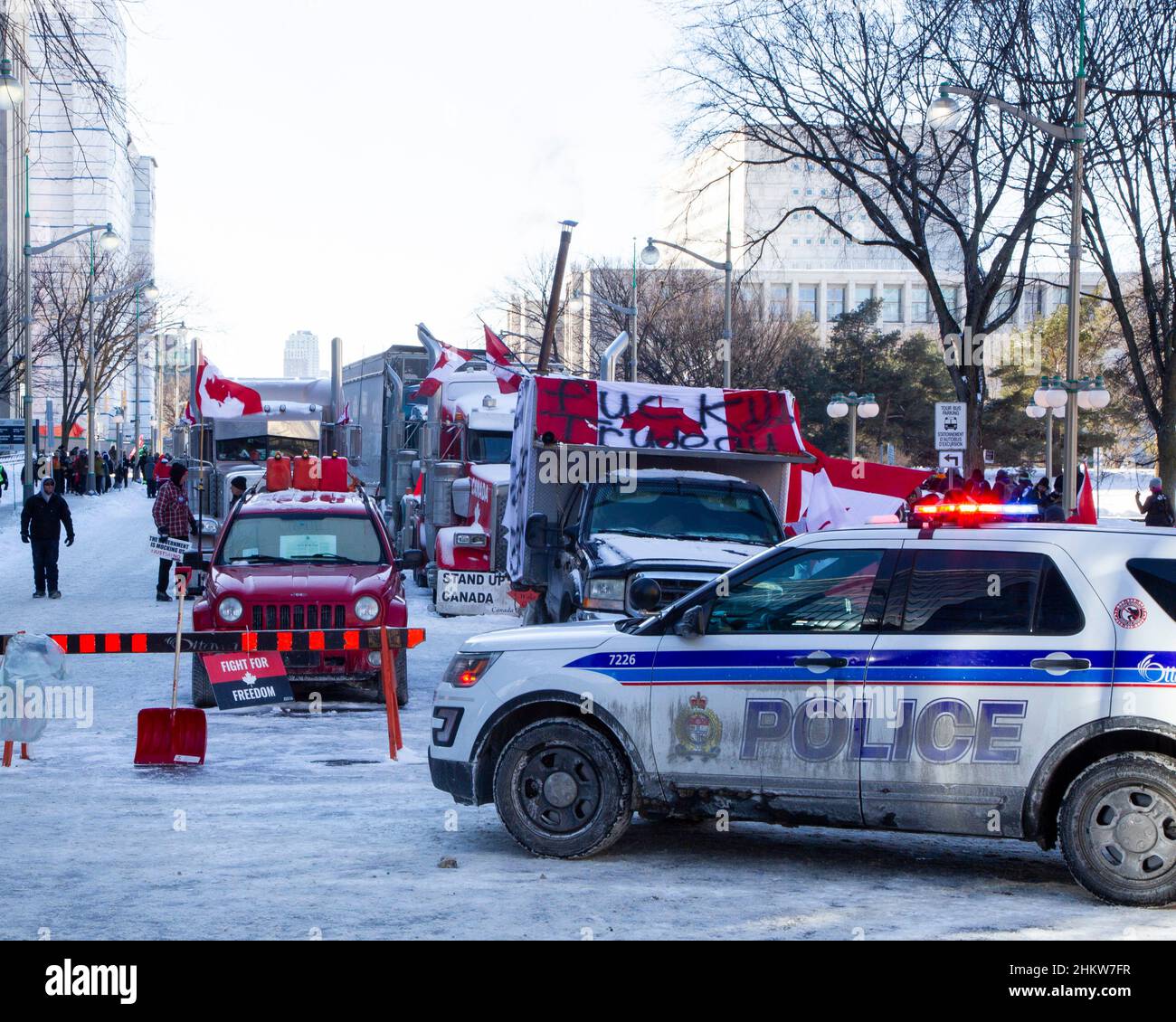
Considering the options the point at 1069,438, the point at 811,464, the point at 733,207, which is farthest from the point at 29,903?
the point at 733,207

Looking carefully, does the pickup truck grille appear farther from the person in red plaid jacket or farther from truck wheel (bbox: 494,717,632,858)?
the person in red plaid jacket

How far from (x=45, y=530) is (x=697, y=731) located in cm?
1742

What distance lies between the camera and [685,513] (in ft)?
48.9

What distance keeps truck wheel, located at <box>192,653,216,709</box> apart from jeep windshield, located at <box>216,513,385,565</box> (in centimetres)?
119

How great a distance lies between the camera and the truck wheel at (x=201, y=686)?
13.2m

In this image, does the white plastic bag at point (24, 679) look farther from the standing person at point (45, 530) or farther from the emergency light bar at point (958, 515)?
the standing person at point (45, 530)

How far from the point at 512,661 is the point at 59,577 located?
2144 centimetres

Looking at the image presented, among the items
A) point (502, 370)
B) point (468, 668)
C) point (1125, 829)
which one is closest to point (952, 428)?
point (502, 370)

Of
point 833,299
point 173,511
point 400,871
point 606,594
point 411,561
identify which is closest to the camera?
point 400,871

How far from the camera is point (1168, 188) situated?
29188mm

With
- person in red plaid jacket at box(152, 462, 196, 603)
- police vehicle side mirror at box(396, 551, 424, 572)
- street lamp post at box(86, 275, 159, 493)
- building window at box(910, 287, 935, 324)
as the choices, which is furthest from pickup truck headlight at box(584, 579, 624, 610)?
building window at box(910, 287, 935, 324)

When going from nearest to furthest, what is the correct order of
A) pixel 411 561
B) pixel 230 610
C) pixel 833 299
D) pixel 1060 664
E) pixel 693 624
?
1. pixel 1060 664
2. pixel 693 624
3. pixel 230 610
4. pixel 411 561
5. pixel 833 299

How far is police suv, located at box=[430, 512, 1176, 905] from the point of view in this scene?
23.1 feet

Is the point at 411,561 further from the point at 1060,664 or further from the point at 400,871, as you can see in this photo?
the point at 1060,664
